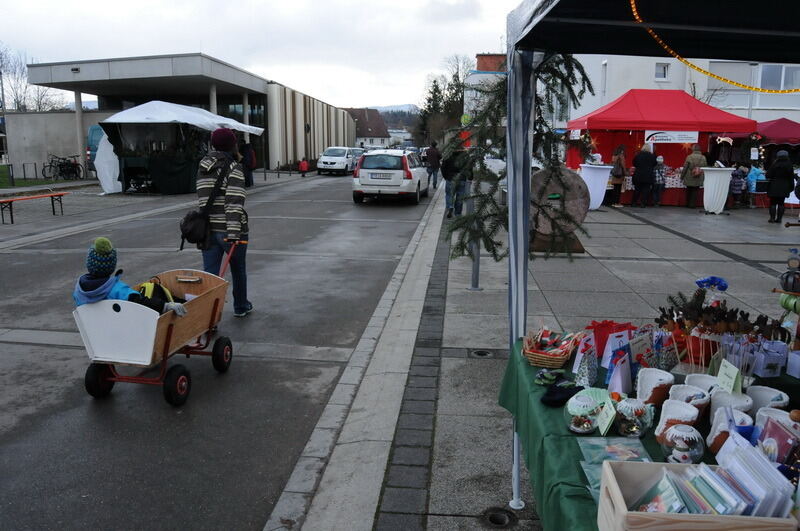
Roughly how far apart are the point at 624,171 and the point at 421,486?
17.3 m

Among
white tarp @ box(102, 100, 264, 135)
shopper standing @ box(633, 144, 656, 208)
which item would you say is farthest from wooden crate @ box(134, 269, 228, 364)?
white tarp @ box(102, 100, 264, 135)

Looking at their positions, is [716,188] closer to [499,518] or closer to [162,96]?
[499,518]

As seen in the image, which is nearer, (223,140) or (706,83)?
(223,140)

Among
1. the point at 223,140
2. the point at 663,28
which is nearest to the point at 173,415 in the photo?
the point at 223,140

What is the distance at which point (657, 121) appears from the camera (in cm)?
1780

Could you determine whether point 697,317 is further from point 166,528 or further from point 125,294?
point 125,294

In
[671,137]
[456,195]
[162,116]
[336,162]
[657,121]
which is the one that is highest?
[162,116]

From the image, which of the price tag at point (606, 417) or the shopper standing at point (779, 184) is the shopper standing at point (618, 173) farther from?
the price tag at point (606, 417)

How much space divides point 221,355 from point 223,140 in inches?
84.4

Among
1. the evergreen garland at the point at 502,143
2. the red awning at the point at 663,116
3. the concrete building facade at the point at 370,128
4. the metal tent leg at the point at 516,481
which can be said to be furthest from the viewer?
the concrete building facade at the point at 370,128

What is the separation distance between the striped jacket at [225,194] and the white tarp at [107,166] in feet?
63.1

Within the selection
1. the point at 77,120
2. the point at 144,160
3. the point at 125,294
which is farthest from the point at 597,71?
the point at 125,294

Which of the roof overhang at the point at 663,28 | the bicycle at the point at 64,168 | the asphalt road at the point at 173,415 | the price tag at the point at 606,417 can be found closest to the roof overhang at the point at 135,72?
the bicycle at the point at 64,168

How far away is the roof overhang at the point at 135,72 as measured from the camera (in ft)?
94.8
